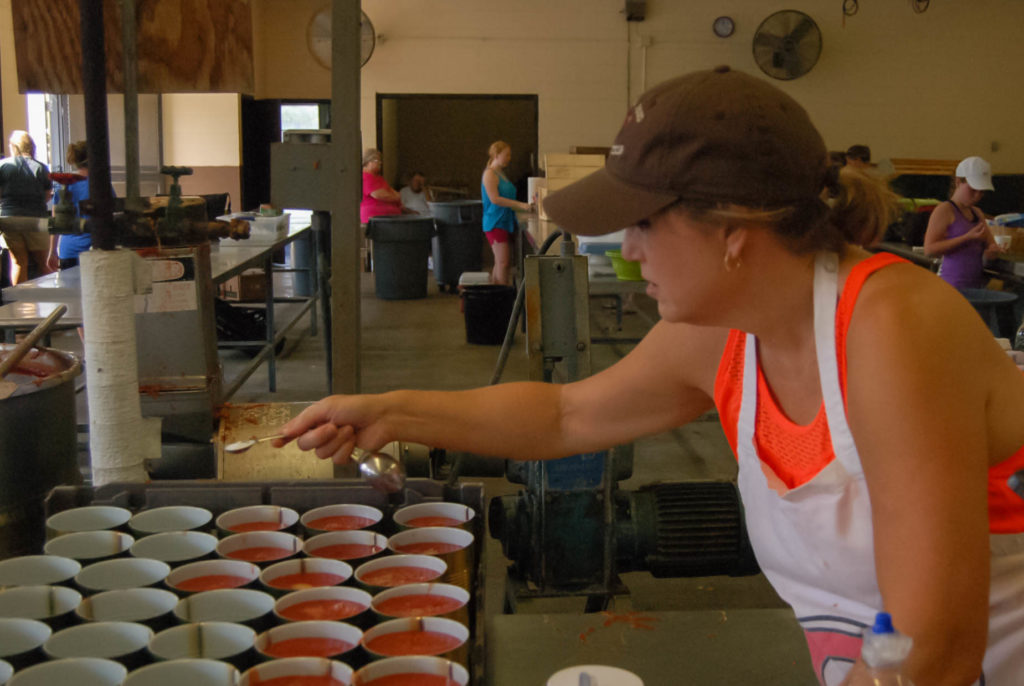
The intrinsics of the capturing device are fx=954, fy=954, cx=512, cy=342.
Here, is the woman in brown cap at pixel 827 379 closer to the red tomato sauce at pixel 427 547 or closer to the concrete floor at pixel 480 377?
the red tomato sauce at pixel 427 547

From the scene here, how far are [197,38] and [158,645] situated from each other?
1455mm

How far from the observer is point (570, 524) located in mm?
2395

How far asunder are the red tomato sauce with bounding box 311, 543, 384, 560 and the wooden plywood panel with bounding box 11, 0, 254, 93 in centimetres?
117

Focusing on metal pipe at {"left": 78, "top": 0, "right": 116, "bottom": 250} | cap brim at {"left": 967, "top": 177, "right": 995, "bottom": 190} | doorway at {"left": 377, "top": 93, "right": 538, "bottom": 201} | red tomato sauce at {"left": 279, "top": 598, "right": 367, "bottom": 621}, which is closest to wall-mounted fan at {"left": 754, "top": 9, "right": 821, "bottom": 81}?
doorway at {"left": 377, "top": 93, "right": 538, "bottom": 201}

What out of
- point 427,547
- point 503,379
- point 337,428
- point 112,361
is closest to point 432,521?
point 427,547

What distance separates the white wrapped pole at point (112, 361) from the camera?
5.28 ft

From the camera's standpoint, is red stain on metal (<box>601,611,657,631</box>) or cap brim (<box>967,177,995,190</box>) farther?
cap brim (<box>967,177,995,190</box>)

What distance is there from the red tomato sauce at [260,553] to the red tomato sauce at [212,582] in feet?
0.21

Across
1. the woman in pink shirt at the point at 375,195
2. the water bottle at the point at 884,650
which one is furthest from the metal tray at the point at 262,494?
the woman in pink shirt at the point at 375,195

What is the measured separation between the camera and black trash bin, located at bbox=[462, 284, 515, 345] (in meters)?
7.07

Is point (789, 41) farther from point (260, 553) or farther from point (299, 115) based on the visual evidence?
point (260, 553)

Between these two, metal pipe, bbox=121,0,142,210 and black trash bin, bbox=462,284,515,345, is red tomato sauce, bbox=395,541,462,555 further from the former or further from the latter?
black trash bin, bbox=462,284,515,345

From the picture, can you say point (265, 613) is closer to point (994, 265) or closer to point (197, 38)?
point (197, 38)

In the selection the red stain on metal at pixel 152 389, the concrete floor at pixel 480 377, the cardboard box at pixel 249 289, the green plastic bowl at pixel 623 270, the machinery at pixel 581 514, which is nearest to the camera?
the red stain on metal at pixel 152 389
